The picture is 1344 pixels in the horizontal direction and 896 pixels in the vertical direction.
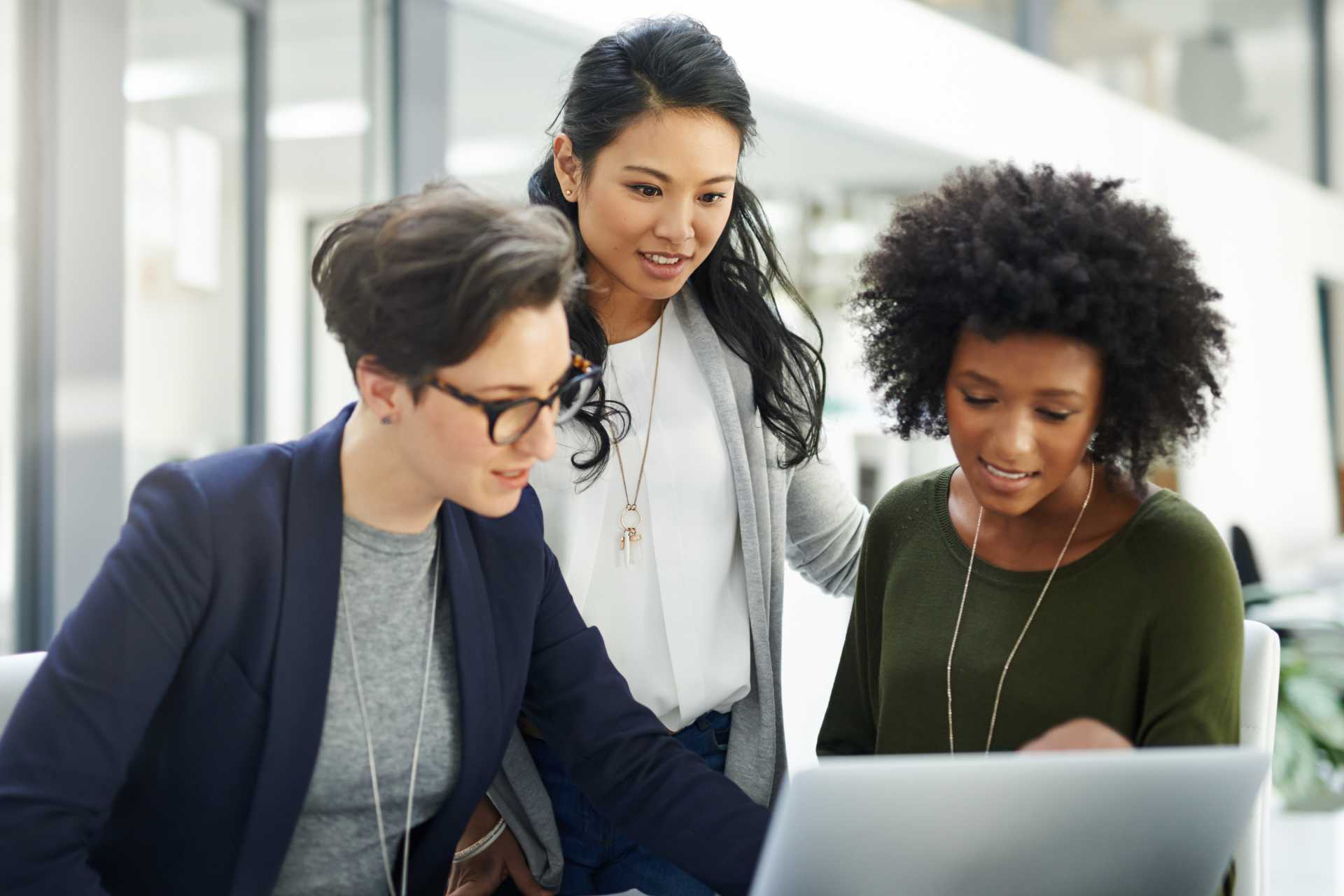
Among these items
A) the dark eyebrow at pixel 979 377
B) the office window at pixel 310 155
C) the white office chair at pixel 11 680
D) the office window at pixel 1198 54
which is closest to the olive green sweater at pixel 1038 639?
the dark eyebrow at pixel 979 377

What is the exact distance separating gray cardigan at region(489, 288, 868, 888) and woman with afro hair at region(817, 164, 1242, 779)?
27 cm

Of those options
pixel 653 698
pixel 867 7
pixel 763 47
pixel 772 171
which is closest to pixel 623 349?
pixel 653 698

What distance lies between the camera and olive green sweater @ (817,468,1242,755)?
127 centimetres

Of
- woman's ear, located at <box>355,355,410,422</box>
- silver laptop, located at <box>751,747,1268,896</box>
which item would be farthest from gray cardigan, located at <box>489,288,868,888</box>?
silver laptop, located at <box>751,747,1268,896</box>

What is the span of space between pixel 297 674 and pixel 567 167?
769 mm

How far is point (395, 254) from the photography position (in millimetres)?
1229

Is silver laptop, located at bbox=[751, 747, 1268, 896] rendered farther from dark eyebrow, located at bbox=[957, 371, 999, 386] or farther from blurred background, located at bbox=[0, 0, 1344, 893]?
blurred background, located at bbox=[0, 0, 1344, 893]

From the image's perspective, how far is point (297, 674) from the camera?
131cm

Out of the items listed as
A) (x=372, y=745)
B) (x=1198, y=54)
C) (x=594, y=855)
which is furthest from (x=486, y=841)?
(x=1198, y=54)

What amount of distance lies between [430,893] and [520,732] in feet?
0.94

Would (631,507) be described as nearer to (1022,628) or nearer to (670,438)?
(670,438)

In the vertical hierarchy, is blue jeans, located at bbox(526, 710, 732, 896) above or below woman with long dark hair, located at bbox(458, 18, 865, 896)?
below

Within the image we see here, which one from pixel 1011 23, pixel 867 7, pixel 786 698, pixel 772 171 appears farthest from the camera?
pixel 772 171

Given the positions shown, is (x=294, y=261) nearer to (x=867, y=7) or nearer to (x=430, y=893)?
(x=867, y=7)
